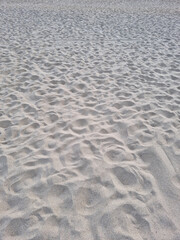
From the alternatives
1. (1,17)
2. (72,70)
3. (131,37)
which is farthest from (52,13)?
(72,70)

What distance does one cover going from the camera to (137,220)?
2639 mm

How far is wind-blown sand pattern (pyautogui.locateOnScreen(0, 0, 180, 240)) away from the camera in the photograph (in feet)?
8.70

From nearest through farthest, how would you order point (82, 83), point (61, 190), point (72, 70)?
point (61, 190), point (82, 83), point (72, 70)

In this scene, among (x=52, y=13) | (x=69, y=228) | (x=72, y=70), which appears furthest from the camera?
(x=52, y=13)

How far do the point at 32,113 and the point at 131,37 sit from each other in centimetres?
616

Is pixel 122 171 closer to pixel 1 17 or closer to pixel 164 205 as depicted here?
pixel 164 205

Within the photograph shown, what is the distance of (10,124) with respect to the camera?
429cm

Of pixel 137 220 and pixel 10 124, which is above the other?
pixel 137 220

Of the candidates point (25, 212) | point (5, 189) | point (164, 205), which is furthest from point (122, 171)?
point (5, 189)

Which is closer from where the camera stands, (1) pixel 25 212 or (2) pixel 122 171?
(1) pixel 25 212

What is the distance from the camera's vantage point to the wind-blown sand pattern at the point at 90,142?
2.65m

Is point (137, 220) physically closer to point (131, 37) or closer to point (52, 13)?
point (131, 37)

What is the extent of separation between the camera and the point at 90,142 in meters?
3.78

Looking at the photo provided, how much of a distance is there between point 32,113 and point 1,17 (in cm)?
978
